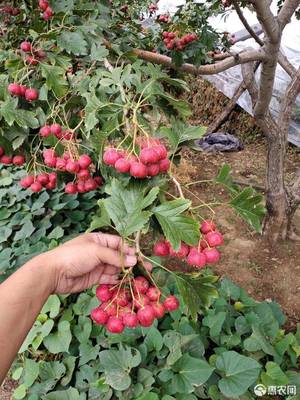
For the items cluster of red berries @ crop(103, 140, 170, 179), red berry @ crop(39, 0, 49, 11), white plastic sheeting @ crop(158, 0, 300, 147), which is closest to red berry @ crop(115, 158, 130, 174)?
cluster of red berries @ crop(103, 140, 170, 179)

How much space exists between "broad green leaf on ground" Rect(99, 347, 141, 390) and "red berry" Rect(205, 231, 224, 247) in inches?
37.7

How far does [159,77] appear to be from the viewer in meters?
1.25

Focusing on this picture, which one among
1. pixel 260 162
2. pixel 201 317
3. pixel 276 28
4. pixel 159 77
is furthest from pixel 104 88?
pixel 260 162

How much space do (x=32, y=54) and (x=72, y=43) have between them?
163 mm

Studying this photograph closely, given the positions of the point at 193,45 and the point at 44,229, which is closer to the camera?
the point at 193,45

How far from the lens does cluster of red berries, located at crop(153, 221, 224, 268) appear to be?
0.95m

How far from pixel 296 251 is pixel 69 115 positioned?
2.02 metres

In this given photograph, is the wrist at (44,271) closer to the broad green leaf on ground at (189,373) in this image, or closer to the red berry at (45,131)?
the red berry at (45,131)

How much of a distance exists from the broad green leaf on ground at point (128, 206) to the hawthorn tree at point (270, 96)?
1.34 m

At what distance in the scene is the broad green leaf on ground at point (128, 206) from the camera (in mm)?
870

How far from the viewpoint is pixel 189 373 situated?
1.66 meters

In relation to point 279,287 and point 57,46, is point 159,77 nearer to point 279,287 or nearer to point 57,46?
point 57,46

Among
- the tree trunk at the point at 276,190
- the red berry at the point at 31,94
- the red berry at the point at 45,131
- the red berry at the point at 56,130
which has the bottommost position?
the tree trunk at the point at 276,190

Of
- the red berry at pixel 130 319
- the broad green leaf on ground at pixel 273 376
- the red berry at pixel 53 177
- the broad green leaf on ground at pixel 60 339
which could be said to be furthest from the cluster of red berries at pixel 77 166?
the broad green leaf on ground at pixel 273 376
